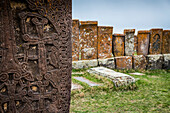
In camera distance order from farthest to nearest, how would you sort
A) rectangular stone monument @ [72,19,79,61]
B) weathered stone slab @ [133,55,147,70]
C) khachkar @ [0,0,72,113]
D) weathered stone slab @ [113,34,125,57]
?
weathered stone slab @ [133,55,147,70] → weathered stone slab @ [113,34,125,57] → rectangular stone monument @ [72,19,79,61] → khachkar @ [0,0,72,113]

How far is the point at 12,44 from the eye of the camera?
149 centimetres

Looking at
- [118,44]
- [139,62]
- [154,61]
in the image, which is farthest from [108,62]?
[154,61]

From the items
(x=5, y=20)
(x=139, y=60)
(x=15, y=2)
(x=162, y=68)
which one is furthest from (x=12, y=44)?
(x=162, y=68)

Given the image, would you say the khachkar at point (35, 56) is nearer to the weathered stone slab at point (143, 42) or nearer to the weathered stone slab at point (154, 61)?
the weathered stone slab at point (143, 42)

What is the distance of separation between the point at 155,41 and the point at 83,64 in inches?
112

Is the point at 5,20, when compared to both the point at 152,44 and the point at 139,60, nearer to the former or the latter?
the point at 139,60

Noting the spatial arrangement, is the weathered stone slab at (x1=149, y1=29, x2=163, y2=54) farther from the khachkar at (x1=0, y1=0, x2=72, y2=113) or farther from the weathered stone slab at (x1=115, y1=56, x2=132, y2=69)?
the khachkar at (x1=0, y1=0, x2=72, y2=113)

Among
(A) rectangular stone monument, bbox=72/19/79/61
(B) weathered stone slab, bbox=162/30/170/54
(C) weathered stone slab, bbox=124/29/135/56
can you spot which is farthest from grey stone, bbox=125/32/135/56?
(A) rectangular stone monument, bbox=72/19/79/61

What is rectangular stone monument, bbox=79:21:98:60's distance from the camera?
5.00 meters

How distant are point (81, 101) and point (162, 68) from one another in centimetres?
442

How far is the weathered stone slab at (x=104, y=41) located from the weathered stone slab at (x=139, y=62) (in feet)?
3.50

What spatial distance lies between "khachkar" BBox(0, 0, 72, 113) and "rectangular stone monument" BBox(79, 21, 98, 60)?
3.31 metres

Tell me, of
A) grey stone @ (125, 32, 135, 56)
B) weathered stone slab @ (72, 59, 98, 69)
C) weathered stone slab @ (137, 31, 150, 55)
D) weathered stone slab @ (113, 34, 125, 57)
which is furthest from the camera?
weathered stone slab @ (137, 31, 150, 55)

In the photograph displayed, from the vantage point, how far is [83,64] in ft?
16.5
